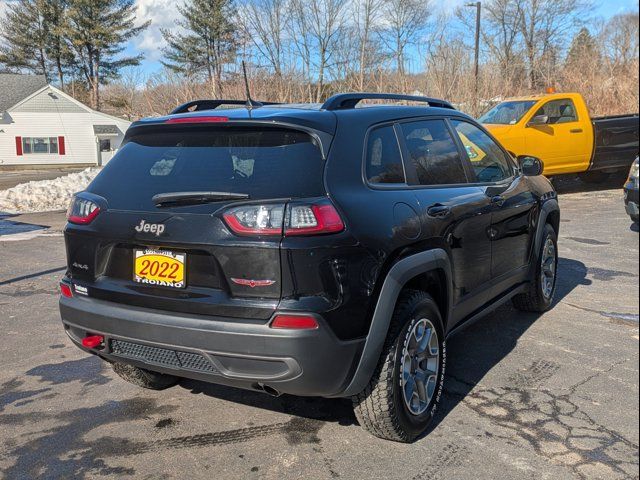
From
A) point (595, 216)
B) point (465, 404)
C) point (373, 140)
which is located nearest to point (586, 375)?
point (465, 404)

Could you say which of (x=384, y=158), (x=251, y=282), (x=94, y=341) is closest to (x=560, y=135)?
A: (x=384, y=158)

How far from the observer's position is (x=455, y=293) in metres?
3.79

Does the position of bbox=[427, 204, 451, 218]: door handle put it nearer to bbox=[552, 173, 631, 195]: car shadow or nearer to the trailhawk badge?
the trailhawk badge

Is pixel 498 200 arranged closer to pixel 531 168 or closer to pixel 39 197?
pixel 531 168

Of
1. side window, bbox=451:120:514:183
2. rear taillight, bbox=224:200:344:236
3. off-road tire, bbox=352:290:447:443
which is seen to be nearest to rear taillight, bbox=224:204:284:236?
rear taillight, bbox=224:200:344:236

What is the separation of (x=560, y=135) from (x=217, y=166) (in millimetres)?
11296

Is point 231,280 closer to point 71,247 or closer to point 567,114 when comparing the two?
point 71,247

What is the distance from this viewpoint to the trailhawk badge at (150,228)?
296cm

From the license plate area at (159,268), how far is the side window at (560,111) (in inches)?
456

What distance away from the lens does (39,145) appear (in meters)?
42.3

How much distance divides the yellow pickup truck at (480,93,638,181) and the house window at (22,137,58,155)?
37.2 meters

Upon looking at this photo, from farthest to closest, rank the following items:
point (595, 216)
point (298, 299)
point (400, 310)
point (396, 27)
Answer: point (396, 27)
point (595, 216)
point (400, 310)
point (298, 299)

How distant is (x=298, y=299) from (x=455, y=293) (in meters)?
1.41

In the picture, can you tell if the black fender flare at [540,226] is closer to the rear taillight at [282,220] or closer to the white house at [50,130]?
the rear taillight at [282,220]
